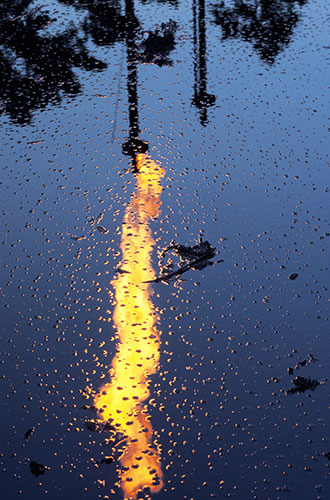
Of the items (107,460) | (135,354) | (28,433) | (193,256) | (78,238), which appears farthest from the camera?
(78,238)

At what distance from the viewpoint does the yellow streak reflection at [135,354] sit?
2373 mm

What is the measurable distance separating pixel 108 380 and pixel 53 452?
1.28 ft

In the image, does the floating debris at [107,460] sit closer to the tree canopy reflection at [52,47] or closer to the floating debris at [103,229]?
the floating debris at [103,229]

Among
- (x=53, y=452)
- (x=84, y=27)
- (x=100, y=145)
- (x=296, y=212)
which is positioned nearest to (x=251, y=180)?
(x=296, y=212)

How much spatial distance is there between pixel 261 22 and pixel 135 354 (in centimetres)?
391

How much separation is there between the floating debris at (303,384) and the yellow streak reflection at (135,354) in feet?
1.91

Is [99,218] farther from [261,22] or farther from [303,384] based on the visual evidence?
[261,22]

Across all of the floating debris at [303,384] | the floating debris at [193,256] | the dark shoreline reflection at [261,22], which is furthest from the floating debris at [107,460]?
the dark shoreline reflection at [261,22]

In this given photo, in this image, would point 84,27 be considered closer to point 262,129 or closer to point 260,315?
point 262,129

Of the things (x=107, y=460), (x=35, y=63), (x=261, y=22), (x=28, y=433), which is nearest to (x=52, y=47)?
(x=35, y=63)

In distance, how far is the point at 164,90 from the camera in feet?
15.8

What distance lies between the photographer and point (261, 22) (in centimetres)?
571

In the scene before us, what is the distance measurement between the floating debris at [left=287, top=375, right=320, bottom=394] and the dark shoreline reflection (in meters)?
3.24

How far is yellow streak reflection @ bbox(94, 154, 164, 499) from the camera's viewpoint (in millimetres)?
2373
